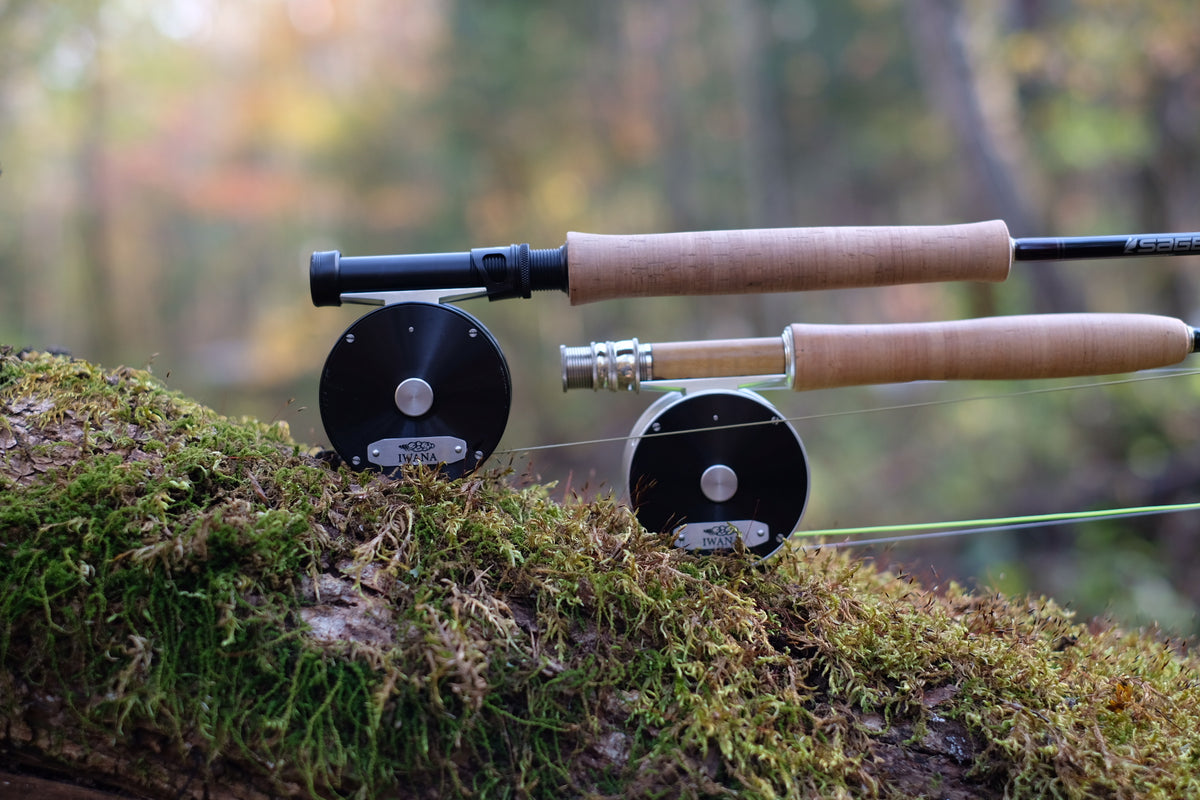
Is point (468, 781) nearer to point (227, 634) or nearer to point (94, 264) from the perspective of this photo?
point (227, 634)

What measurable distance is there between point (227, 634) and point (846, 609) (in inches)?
45.9

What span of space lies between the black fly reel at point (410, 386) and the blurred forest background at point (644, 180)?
0.72 feet

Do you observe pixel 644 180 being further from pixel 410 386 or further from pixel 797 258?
pixel 410 386

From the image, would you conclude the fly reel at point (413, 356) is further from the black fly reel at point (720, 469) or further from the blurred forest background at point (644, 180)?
the black fly reel at point (720, 469)

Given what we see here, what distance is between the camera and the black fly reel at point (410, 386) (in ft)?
5.91

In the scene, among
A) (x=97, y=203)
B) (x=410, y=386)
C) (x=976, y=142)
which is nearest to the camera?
(x=410, y=386)

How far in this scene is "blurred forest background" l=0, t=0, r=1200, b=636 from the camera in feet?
25.0

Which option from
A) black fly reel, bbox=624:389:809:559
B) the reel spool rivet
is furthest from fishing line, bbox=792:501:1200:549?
the reel spool rivet

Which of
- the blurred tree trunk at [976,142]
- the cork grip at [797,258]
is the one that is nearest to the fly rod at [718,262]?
the cork grip at [797,258]

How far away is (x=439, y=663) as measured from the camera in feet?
4.58

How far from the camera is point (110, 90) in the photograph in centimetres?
1784

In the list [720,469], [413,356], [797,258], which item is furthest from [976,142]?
[413,356]

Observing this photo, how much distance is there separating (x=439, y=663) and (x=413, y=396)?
0.62m

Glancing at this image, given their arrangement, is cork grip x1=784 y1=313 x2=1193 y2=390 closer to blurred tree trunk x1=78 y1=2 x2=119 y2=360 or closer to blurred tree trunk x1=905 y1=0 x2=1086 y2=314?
blurred tree trunk x1=905 y1=0 x2=1086 y2=314
